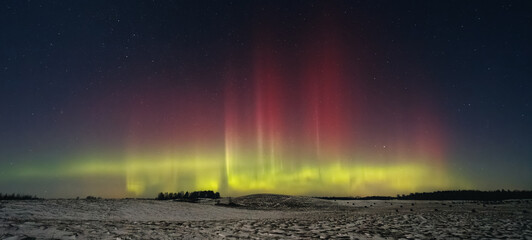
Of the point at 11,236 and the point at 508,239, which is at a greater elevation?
the point at 11,236

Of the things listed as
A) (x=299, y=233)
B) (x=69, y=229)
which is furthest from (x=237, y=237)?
(x=69, y=229)

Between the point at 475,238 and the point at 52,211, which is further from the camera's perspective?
the point at 52,211

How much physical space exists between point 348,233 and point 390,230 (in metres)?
1.92

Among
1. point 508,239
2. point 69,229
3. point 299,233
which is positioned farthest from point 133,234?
point 508,239

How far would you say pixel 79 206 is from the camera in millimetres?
22750

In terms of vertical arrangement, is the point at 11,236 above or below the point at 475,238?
above

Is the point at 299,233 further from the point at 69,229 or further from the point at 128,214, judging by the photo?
the point at 128,214

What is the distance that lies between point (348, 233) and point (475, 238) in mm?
3912

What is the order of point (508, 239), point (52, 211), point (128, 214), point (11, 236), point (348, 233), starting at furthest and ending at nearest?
point (128, 214) < point (52, 211) < point (348, 233) < point (508, 239) < point (11, 236)

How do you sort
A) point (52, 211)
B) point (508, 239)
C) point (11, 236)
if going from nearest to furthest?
point (11, 236) < point (508, 239) < point (52, 211)

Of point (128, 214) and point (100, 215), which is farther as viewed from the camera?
point (128, 214)

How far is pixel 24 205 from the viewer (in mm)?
19812

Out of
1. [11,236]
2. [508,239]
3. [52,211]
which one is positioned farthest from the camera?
[52,211]

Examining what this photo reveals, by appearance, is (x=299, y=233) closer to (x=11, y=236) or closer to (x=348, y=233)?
(x=348, y=233)
